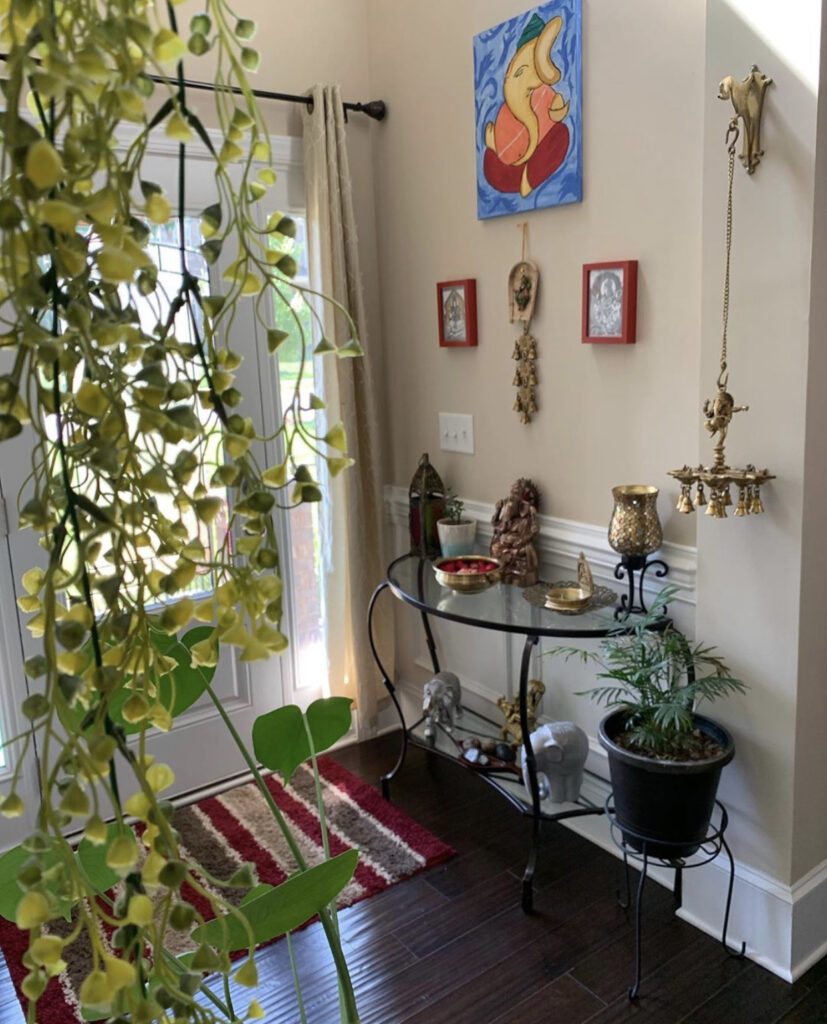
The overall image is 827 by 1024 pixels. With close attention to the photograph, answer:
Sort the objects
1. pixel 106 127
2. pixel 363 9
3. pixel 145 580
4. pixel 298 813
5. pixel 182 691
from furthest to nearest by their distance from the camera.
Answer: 1. pixel 363 9
2. pixel 298 813
3. pixel 182 691
4. pixel 145 580
5. pixel 106 127

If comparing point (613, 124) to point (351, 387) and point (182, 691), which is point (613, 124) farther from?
point (182, 691)

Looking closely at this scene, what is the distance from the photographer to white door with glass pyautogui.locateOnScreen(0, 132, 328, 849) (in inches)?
104

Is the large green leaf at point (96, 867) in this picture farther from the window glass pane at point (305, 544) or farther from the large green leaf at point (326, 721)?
the window glass pane at point (305, 544)

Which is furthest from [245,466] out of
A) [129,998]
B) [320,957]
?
[320,957]

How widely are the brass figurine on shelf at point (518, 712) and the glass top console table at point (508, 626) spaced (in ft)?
0.33

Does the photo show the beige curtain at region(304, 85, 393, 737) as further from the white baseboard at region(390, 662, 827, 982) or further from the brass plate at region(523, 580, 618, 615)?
the white baseboard at region(390, 662, 827, 982)

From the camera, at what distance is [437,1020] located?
1986 mm

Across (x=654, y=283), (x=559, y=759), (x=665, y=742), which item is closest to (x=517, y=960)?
(x=559, y=759)

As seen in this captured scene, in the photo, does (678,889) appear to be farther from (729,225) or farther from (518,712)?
(729,225)

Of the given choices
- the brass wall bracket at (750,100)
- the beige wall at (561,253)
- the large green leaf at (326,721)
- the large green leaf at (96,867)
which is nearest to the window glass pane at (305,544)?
the beige wall at (561,253)

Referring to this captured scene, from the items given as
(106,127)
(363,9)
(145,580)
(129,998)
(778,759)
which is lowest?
(778,759)

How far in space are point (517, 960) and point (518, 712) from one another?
749 mm

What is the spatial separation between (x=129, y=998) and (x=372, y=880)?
216 centimetres

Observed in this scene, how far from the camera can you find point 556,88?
234cm
